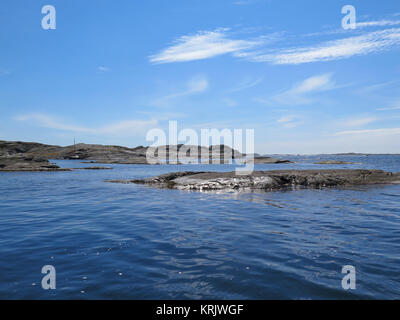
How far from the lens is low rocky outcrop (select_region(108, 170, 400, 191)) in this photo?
17.9m

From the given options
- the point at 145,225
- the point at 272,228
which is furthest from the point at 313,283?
the point at 145,225

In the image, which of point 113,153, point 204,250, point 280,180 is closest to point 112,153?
point 113,153

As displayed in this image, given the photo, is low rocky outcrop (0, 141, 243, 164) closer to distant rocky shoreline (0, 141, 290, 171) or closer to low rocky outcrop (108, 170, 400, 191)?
distant rocky shoreline (0, 141, 290, 171)

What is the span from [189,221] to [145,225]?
64.0 inches

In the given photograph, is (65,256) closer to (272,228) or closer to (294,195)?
(272,228)

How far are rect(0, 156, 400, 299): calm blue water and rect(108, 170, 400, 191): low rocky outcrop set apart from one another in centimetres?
518

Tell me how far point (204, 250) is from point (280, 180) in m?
13.4

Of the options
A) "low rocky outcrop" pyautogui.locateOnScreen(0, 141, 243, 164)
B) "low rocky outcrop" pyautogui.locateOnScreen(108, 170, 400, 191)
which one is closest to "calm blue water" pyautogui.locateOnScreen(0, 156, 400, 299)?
"low rocky outcrop" pyautogui.locateOnScreen(108, 170, 400, 191)

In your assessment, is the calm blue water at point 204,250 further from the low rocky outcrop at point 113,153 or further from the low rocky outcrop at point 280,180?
the low rocky outcrop at point 113,153

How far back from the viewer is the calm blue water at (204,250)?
4.61 m

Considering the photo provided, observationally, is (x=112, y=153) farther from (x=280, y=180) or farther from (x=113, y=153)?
(x=280, y=180)

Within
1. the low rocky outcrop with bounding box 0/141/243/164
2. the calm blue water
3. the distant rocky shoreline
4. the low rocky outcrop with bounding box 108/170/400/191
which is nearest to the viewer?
the calm blue water

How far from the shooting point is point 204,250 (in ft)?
21.6
